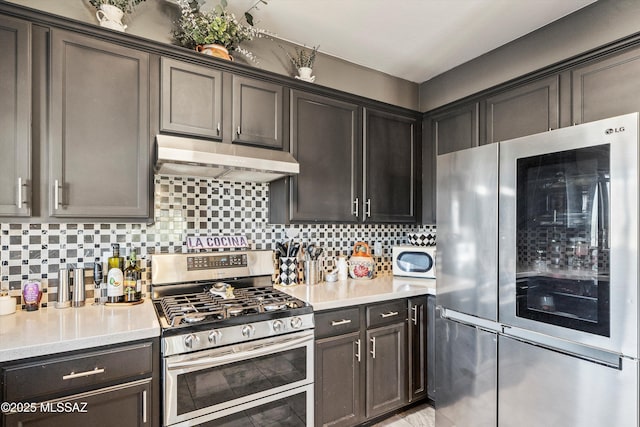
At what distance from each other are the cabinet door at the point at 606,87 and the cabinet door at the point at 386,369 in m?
1.73

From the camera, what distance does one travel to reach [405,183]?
2893mm

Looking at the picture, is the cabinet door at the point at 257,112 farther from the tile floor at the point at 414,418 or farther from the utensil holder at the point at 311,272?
the tile floor at the point at 414,418

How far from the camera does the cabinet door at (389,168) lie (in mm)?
2676

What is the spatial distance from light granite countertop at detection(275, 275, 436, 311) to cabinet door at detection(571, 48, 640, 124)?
144 centimetres

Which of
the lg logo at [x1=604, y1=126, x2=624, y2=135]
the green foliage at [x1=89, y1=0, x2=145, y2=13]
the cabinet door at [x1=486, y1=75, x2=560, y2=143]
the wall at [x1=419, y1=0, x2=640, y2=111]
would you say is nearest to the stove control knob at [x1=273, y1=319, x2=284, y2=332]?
the lg logo at [x1=604, y1=126, x2=624, y2=135]

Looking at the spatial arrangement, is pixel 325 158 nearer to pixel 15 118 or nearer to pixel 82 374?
pixel 15 118

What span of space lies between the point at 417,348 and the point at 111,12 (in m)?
2.76

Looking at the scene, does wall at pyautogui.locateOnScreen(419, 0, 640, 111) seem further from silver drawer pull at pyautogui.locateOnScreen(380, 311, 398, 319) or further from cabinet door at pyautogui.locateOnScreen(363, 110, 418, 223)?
silver drawer pull at pyautogui.locateOnScreen(380, 311, 398, 319)

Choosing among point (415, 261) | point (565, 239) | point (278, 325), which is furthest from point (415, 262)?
point (278, 325)

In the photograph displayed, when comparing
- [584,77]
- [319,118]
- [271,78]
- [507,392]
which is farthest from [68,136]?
[584,77]

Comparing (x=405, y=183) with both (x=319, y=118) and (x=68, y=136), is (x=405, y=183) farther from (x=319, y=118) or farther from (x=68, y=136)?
(x=68, y=136)

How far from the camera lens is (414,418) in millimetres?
2375

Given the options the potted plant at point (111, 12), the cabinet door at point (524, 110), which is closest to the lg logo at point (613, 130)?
the cabinet door at point (524, 110)

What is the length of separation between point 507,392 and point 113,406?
6.17 feet
